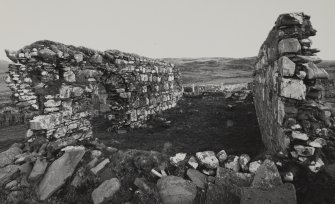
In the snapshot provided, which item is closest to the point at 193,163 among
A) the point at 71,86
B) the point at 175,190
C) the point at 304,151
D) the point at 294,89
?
the point at 175,190

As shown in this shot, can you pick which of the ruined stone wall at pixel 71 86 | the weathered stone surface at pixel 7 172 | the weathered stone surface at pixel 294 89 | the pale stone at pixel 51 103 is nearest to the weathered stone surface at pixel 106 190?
the weathered stone surface at pixel 7 172

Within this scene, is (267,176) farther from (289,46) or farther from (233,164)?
(289,46)

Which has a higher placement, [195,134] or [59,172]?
[59,172]

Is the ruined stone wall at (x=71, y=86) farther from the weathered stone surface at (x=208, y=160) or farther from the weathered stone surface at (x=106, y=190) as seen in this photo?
the weathered stone surface at (x=208, y=160)

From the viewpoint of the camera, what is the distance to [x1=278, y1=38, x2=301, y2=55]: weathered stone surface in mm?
3379

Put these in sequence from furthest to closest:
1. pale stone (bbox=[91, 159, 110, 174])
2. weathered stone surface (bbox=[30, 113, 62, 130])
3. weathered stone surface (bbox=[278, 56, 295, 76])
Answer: weathered stone surface (bbox=[30, 113, 62, 130]) < pale stone (bbox=[91, 159, 110, 174]) < weathered stone surface (bbox=[278, 56, 295, 76])

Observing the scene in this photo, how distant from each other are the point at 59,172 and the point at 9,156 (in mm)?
1647

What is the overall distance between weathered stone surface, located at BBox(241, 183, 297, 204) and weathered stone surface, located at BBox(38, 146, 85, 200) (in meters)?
2.88

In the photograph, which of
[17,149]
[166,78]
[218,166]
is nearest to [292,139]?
[218,166]

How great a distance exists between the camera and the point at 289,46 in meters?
3.41

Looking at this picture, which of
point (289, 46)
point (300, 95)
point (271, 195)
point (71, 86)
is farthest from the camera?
point (71, 86)

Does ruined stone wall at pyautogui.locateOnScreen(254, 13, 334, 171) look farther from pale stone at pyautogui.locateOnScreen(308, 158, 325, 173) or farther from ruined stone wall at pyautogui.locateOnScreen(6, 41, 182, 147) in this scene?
ruined stone wall at pyautogui.locateOnScreen(6, 41, 182, 147)

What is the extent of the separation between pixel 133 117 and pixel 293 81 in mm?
5987

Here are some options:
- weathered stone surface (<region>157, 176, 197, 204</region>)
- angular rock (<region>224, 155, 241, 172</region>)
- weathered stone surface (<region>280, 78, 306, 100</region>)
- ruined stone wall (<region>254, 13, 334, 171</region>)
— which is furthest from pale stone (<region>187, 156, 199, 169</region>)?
weathered stone surface (<region>280, 78, 306, 100</region>)
